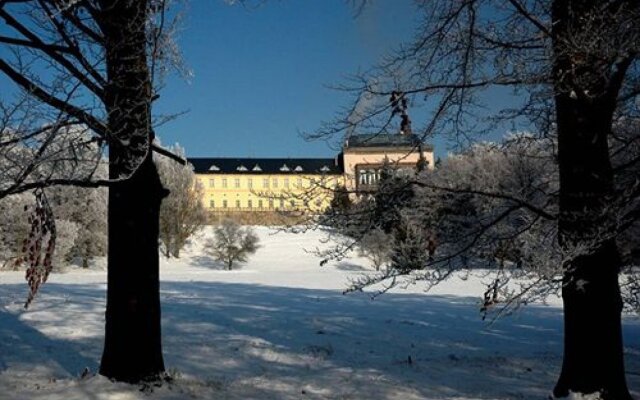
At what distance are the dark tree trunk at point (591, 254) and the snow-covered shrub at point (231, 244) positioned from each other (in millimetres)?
46585

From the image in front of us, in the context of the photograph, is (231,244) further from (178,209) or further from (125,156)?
(125,156)

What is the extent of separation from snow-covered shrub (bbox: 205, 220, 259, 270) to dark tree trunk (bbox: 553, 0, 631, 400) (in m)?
46.6

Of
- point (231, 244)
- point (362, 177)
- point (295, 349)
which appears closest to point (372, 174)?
point (362, 177)

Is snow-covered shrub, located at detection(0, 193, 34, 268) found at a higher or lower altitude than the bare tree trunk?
higher

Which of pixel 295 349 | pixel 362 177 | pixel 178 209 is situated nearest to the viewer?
pixel 362 177

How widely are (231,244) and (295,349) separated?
42.7 meters

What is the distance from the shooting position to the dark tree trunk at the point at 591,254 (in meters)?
6.16

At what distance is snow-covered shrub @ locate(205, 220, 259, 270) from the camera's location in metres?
52.7

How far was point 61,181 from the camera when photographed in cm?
594

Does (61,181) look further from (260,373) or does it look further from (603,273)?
(603,273)

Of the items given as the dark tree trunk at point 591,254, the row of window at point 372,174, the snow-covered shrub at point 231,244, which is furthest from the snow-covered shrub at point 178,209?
the dark tree trunk at point 591,254

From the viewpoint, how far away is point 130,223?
21.0 ft

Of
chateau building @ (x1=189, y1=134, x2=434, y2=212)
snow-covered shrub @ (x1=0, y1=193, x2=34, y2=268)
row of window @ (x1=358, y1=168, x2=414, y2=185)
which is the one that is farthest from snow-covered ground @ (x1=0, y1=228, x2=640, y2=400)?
snow-covered shrub @ (x1=0, y1=193, x2=34, y2=268)

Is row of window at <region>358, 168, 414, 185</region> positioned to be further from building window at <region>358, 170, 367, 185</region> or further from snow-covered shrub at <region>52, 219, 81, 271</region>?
snow-covered shrub at <region>52, 219, 81, 271</region>
